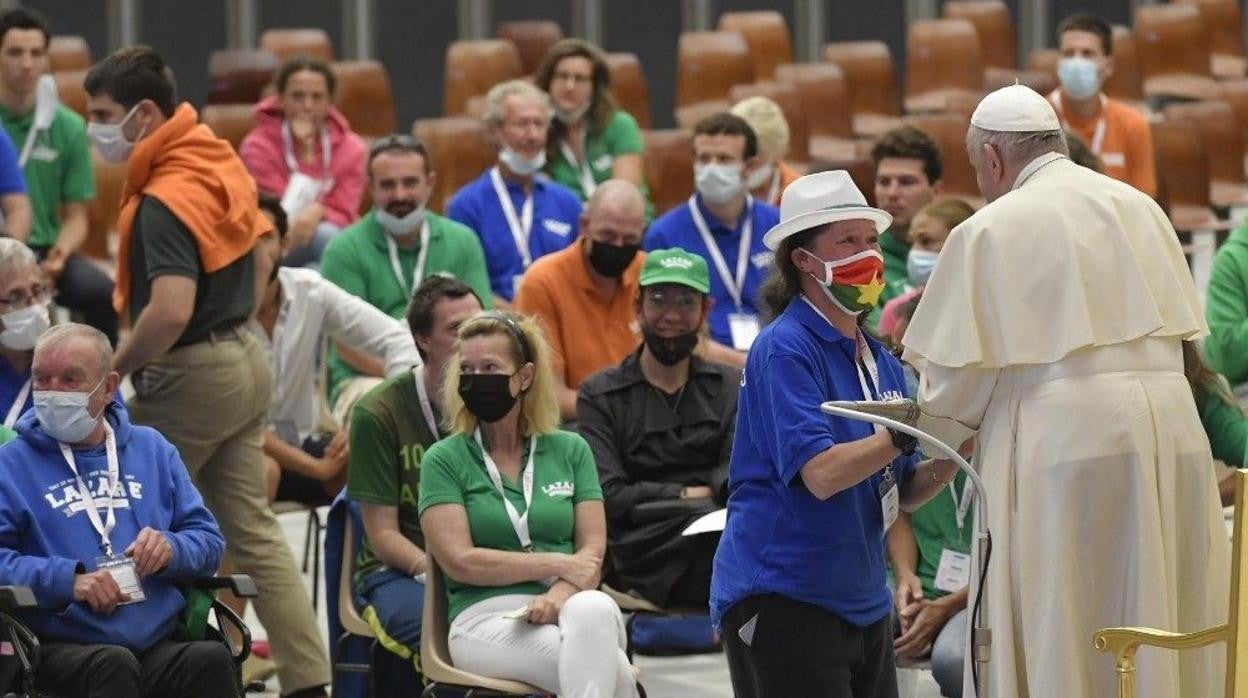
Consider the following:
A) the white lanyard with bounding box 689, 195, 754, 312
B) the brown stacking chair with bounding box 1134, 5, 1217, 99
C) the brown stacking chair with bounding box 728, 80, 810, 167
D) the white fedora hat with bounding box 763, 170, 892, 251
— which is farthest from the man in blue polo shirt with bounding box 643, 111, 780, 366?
the brown stacking chair with bounding box 1134, 5, 1217, 99

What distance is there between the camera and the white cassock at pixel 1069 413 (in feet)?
12.0

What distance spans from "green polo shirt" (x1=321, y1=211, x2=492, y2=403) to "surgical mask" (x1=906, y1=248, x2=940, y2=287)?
1.39m

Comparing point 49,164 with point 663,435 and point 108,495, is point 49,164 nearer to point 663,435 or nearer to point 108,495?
point 663,435

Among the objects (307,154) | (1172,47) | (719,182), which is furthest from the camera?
(1172,47)

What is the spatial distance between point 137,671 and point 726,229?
10.3ft

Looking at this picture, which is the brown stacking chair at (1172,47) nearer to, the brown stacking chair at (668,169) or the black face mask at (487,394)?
the brown stacking chair at (668,169)

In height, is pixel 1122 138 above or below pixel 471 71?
below

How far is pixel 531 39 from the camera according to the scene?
1181cm

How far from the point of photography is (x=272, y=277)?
6434 mm

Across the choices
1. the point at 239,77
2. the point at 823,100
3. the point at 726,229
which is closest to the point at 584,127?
the point at 726,229

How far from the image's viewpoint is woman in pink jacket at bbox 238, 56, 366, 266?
845cm

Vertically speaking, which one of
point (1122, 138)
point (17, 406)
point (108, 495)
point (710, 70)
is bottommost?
point (108, 495)

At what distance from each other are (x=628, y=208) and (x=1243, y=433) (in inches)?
88.8

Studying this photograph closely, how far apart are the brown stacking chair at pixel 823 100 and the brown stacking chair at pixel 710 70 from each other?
0.22 m
